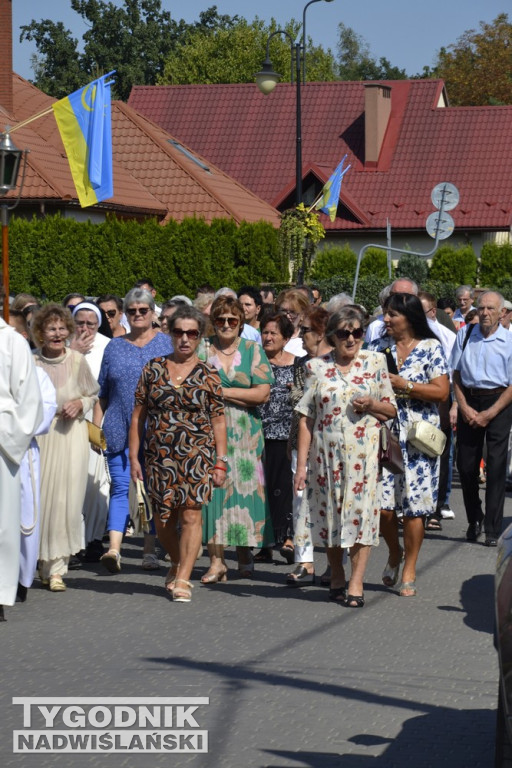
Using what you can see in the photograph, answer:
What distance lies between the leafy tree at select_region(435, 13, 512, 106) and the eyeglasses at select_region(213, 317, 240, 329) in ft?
232

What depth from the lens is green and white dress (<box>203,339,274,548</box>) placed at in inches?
423

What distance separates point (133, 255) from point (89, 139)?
15.6 meters

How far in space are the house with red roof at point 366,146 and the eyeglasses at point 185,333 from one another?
46994 mm

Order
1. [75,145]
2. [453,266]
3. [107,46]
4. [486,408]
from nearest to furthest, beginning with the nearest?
[486,408] → [75,145] → [453,266] → [107,46]

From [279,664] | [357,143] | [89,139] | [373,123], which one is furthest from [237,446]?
[357,143]

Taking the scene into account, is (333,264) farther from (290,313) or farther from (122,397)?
(122,397)

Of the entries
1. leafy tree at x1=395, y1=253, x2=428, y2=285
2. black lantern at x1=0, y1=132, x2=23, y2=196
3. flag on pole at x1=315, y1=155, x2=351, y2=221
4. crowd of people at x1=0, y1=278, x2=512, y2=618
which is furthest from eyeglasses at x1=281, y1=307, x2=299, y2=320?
leafy tree at x1=395, y1=253, x2=428, y2=285

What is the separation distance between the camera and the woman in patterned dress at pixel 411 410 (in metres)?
10.0

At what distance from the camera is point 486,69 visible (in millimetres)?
81188

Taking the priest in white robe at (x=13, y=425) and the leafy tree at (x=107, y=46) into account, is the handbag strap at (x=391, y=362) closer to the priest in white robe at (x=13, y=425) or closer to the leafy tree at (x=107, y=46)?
the priest in white robe at (x=13, y=425)

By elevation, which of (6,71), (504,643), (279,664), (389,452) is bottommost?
(279,664)

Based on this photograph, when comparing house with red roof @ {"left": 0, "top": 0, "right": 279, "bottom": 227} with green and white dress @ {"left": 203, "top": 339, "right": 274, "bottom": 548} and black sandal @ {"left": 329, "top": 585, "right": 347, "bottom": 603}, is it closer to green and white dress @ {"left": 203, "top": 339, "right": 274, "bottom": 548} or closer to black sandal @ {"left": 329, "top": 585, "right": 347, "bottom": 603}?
green and white dress @ {"left": 203, "top": 339, "right": 274, "bottom": 548}

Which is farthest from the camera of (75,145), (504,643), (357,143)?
(357,143)

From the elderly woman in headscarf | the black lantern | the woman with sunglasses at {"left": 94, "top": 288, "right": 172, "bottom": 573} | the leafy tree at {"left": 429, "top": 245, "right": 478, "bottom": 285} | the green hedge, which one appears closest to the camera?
the woman with sunglasses at {"left": 94, "top": 288, "right": 172, "bottom": 573}
